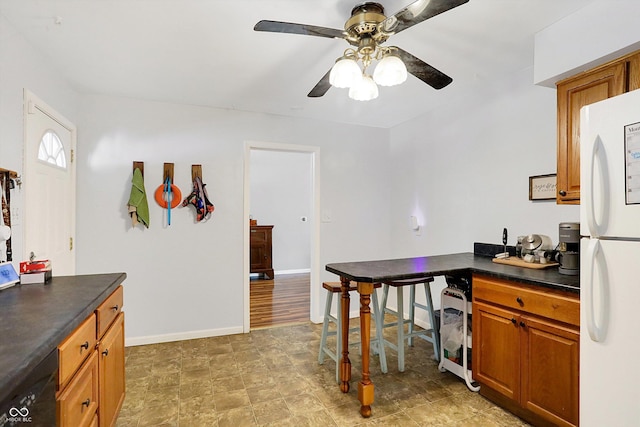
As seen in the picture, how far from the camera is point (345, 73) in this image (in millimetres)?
1623

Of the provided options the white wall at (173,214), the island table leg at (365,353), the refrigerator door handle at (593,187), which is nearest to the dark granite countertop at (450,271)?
the island table leg at (365,353)

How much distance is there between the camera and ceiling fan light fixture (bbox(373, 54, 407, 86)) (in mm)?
1603

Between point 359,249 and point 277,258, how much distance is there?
315 centimetres

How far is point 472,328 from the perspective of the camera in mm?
2309

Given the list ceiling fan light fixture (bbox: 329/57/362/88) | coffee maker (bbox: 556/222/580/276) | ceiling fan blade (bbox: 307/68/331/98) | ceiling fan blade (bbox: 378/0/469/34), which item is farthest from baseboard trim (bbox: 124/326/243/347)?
ceiling fan blade (bbox: 378/0/469/34)

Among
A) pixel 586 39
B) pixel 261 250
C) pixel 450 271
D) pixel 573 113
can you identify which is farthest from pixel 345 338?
pixel 261 250

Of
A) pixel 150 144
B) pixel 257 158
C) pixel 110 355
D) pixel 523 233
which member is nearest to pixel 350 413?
pixel 110 355

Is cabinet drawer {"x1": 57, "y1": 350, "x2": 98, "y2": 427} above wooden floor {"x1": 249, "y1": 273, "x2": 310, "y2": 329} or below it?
above

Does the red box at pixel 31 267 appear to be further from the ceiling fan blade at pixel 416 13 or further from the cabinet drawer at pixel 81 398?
the ceiling fan blade at pixel 416 13

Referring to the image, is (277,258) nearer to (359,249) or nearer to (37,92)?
(359,249)

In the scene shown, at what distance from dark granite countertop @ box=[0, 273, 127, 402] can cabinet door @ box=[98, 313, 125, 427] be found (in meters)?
0.23

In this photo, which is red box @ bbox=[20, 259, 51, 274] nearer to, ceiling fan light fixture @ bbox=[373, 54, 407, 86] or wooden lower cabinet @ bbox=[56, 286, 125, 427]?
wooden lower cabinet @ bbox=[56, 286, 125, 427]

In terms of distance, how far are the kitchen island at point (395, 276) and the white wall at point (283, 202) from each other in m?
4.59

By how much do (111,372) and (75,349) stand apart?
0.59 m
